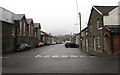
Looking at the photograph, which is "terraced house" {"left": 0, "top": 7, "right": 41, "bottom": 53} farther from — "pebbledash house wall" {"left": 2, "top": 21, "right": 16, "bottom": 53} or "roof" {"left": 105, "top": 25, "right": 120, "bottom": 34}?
"roof" {"left": 105, "top": 25, "right": 120, "bottom": 34}

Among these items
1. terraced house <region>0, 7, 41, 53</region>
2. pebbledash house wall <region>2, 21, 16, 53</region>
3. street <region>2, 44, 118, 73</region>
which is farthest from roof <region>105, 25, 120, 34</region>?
terraced house <region>0, 7, 41, 53</region>

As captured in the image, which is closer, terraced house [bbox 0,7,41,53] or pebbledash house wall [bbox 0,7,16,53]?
pebbledash house wall [bbox 0,7,16,53]

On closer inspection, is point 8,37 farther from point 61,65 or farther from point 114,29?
point 61,65

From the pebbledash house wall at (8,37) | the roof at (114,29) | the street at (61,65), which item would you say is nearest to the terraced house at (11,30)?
the pebbledash house wall at (8,37)

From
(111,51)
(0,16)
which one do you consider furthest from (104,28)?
(0,16)

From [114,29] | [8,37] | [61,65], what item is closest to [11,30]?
[8,37]

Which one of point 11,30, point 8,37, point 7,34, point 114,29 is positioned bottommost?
point 8,37

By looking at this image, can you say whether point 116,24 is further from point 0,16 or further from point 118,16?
point 0,16

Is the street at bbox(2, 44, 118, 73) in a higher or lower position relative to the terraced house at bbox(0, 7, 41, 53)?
lower

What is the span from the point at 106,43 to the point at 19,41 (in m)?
20.5

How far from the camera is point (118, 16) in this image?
75.8ft

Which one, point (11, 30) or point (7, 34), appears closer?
point (7, 34)

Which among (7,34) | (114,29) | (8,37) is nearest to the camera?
(114,29)

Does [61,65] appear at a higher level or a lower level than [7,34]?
lower
